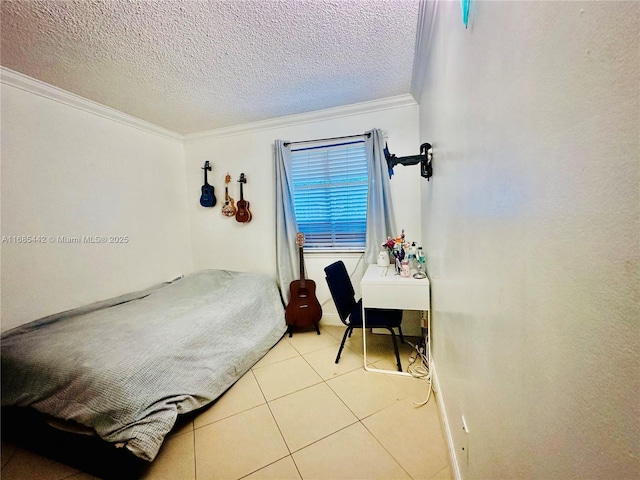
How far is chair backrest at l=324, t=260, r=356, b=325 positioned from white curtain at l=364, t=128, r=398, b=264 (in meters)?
0.41

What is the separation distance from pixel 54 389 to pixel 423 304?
2287 mm

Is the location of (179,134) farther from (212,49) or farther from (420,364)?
(420,364)

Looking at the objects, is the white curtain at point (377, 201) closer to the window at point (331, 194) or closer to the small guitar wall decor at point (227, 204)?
the window at point (331, 194)

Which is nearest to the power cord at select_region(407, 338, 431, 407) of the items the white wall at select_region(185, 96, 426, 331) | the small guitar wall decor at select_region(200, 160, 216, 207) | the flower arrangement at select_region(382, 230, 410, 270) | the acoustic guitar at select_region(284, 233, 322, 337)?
the flower arrangement at select_region(382, 230, 410, 270)

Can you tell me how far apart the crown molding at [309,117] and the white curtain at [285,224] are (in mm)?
276

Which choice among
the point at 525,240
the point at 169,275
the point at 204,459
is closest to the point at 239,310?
the point at 204,459

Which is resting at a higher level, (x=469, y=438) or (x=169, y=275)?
(x=169, y=275)

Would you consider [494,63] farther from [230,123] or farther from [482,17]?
[230,123]

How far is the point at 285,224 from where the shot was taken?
111 inches

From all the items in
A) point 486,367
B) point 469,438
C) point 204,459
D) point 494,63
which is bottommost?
point 204,459

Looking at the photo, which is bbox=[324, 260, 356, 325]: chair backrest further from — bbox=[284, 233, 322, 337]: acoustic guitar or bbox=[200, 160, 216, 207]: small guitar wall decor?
bbox=[200, 160, 216, 207]: small guitar wall decor

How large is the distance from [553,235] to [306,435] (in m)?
1.61

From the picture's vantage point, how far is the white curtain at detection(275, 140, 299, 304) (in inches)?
110

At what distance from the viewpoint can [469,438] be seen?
92cm
